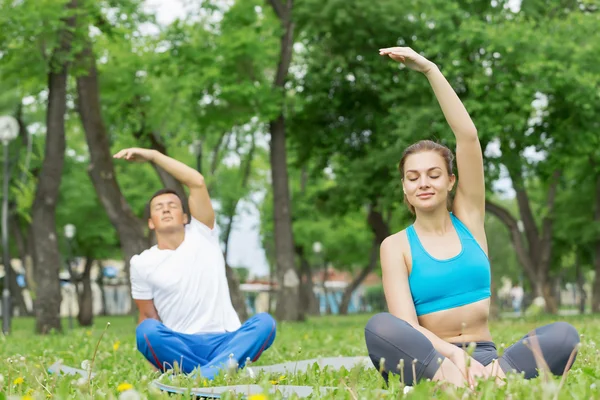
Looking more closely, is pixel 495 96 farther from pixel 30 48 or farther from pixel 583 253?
pixel 583 253

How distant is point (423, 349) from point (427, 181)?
3.18ft

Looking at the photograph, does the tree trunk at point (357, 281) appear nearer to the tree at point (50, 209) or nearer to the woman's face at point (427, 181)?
the tree at point (50, 209)

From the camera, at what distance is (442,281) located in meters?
4.79

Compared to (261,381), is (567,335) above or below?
above

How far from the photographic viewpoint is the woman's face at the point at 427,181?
16.0 feet

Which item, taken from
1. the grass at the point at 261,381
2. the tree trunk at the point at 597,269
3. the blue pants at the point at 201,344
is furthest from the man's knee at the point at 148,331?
the tree trunk at the point at 597,269

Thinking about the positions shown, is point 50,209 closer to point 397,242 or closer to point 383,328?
point 397,242

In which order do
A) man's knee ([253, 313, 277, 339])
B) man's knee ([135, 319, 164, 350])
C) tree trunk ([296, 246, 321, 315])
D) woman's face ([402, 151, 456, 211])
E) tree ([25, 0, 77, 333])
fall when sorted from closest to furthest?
woman's face ([402, 151, 456, 211])
man's knee ([135, 319, 164, 350])
man's knee ([253, 313, 277, 339])
tree ([25, 0, 77, 333])
tree trunk ([296, 246, 321, 315])

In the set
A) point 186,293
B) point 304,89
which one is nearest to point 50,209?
point 304,89

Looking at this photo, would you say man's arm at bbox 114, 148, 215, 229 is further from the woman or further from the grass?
the woman

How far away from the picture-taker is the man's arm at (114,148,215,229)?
655cm

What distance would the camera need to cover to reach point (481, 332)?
4891 millimetres

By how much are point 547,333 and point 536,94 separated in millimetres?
16687

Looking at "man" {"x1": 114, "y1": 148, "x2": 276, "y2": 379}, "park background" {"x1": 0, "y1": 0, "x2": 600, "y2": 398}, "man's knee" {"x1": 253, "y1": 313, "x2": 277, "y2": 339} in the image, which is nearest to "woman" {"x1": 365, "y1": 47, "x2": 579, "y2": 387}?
"man's knee" {"x1": 253, "y1": 313, "x2": 277, "y2": 339}
